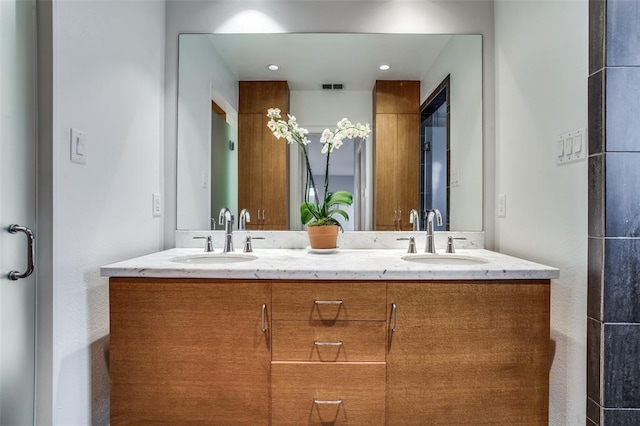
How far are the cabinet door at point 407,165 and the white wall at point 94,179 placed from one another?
1289 mm

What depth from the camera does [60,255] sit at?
44.0 inches

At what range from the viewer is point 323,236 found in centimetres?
166

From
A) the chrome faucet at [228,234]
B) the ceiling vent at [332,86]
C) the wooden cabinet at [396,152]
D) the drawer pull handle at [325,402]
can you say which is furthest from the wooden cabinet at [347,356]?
the ceiling vent at [332,86]

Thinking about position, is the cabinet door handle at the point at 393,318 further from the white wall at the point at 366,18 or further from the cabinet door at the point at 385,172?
the white wall at the point at 366,18

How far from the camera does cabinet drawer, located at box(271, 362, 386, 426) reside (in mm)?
1161

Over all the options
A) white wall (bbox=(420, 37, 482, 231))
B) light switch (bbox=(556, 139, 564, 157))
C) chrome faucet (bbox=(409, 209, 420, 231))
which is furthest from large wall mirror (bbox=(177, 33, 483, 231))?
light switch (bbox=(556, 139, 564, 157))

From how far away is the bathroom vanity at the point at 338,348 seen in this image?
45.9 inches

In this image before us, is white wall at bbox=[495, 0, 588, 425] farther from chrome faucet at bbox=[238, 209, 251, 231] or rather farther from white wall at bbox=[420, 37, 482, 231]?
chrome faucet at bbox=[238, 209, 251, 231]

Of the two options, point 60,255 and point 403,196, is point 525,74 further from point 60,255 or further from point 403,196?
point 60,255

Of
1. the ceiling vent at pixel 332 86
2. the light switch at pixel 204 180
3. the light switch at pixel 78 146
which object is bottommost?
the light switch at pixel 204 180

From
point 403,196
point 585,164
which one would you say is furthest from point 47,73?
point 585,164

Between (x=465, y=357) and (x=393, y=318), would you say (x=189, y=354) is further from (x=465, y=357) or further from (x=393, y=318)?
(x=465, y=357)

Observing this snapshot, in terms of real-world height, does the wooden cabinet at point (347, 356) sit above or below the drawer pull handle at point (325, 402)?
above

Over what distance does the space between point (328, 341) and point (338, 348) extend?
1.7 inches
